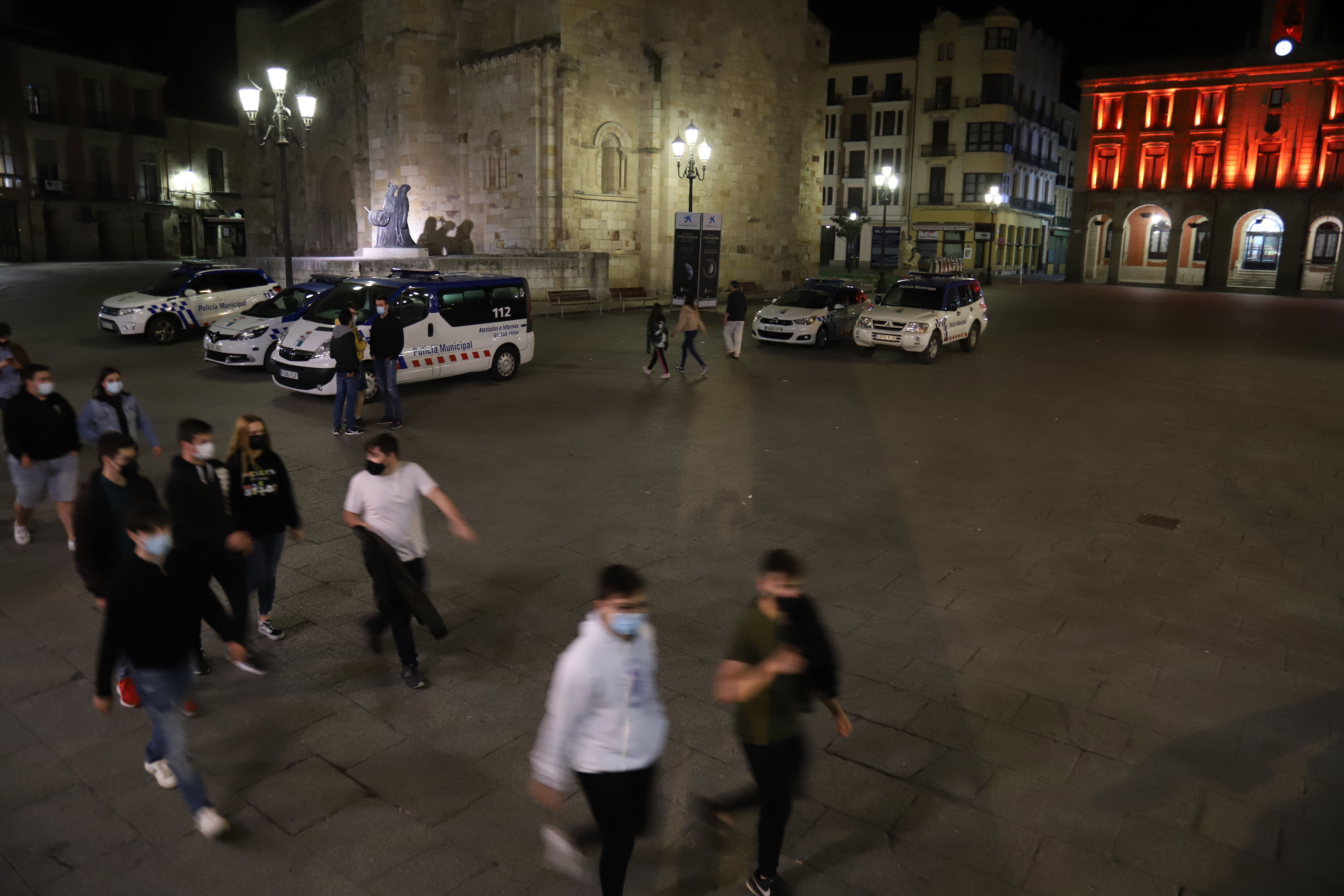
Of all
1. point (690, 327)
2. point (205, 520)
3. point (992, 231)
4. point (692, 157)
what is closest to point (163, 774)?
point (205, 520)

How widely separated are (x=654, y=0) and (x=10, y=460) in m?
26.8

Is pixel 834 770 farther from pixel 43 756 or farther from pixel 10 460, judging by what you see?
pixel 10 460

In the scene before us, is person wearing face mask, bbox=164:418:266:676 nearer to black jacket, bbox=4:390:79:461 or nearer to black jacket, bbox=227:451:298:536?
black jacket, bbox=227:451:298:536

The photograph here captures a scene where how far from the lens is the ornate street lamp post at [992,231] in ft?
150

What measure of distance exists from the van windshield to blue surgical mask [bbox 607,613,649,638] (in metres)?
11.5

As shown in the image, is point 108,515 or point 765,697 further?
point 108,515

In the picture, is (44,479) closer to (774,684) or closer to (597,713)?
(597,713)

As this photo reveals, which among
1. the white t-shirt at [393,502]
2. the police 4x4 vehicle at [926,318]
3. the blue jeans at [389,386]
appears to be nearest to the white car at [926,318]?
the police 4x4 vehicle at [926,318]

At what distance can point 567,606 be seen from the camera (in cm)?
653

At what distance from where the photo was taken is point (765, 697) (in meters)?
3.54

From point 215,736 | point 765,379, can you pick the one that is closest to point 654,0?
point 765,379

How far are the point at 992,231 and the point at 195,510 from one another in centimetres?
5218

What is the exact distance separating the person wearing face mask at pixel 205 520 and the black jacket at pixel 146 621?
0.89 metres

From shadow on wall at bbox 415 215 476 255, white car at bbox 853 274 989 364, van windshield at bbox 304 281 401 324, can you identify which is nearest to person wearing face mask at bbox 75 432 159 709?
van windshield at bbox 304 281 401 324
